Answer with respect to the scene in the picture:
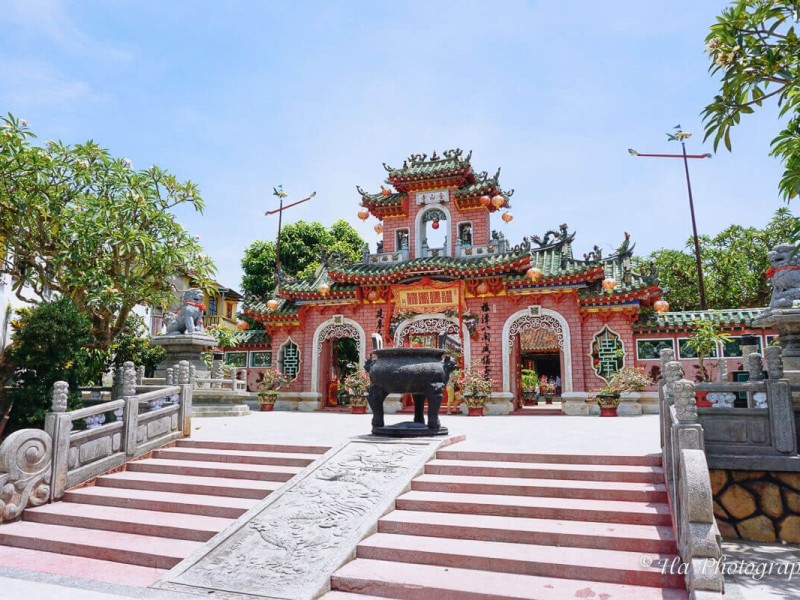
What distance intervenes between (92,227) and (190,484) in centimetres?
594

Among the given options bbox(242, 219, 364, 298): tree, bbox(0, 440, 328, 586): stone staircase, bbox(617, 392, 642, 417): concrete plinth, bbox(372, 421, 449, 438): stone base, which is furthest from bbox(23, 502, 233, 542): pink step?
bbox(242, 219, 364, 298): tree

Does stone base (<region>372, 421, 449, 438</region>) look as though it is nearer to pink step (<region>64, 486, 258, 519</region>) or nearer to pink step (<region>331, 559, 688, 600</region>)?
pink step (<region>64, 486, 258, 519</region>)

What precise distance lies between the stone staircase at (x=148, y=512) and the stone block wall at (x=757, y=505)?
4697 millimetres

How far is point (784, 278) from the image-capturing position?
7.65m

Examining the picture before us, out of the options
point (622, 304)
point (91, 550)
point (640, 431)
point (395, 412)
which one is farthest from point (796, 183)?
point (395, 412)

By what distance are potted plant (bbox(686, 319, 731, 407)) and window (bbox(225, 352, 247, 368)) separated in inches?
574

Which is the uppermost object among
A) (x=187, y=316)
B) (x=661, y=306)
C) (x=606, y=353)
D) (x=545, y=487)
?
(x=661, y=306)

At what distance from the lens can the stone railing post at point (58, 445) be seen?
6297mm

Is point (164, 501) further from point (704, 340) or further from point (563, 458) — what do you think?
point (704, 340)

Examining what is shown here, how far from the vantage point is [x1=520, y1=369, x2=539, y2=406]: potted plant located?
2082 cm

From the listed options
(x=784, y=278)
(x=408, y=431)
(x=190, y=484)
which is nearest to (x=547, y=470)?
(x=408, y=431)

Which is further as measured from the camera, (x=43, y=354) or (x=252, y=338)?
(x=252, y=338)

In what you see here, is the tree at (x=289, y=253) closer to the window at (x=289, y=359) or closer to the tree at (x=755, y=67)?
the window at (x=289, y=359)

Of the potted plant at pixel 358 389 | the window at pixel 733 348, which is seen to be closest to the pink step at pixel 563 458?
the potted plant at pixel 358 389
